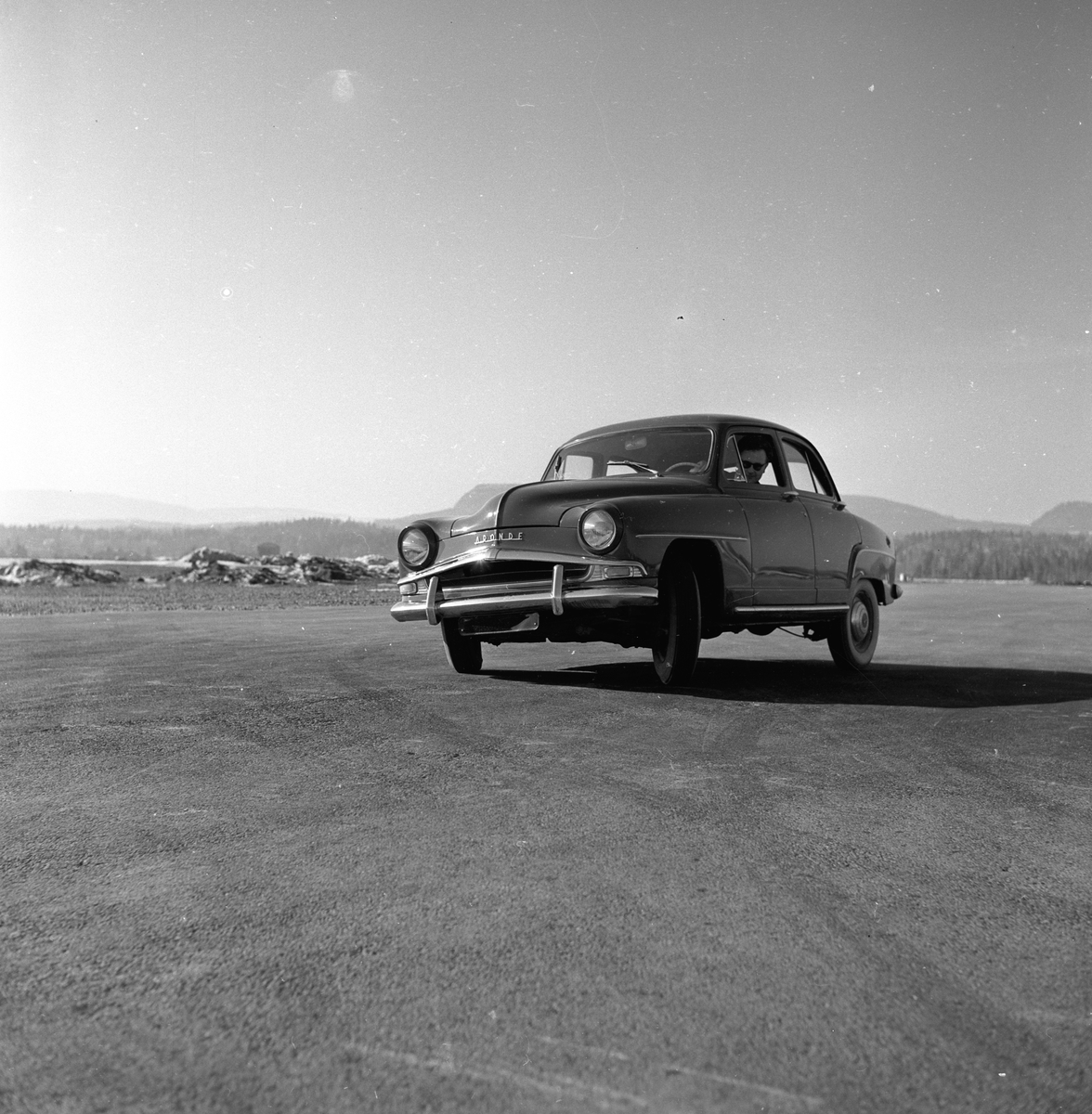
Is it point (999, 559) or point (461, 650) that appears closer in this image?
point (461, 650)

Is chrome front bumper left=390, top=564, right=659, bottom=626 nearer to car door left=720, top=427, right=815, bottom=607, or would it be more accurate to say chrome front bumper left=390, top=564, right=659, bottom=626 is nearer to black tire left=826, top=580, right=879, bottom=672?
car door left=720, top=427, right=815, bottom=607

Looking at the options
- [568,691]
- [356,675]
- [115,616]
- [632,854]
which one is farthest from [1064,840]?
[115,616]

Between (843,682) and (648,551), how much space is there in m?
2.38

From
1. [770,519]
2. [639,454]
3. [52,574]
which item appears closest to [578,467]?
[639,454]

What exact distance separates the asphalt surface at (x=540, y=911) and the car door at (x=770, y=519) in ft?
6.74

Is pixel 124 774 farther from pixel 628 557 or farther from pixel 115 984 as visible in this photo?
pixel 628 557

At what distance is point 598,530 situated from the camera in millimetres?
7102

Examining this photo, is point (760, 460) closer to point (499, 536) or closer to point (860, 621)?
point (860, 621)

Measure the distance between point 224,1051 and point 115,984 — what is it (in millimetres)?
439

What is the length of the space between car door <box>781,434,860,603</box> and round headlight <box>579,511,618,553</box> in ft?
8.06

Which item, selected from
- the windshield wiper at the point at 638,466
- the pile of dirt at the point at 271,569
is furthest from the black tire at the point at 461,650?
the pile of dirt at the point at 271,569

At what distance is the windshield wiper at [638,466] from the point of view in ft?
27.4

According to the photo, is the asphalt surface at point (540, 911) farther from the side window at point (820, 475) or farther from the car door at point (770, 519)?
the side window at point (820, 475)

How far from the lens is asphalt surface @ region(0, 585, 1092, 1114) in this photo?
74.2 inches
